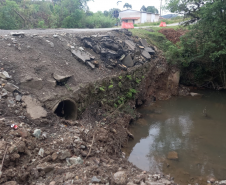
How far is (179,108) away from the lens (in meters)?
11.5

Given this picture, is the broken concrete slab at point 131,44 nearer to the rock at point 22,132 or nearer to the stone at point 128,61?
the stone at point 128,61

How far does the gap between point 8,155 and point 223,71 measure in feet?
43.0

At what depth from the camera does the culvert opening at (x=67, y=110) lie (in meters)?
7.35

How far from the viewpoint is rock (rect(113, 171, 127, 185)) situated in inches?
170

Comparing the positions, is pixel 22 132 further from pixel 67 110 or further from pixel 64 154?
pixel 67 110

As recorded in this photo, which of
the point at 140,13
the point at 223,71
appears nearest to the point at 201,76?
the point at 223,71

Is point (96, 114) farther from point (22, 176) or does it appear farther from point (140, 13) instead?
point (140, 13)

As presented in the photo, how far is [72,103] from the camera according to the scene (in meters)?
7.36

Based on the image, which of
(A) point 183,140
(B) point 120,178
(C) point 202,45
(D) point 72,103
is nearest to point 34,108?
(D) point 72,103

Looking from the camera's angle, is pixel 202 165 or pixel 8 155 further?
pixel 202 165

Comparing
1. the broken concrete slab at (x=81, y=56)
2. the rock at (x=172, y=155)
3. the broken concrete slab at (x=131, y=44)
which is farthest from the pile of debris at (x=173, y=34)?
the rock at (x=172, y=155)

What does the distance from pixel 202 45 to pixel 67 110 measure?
30.0 ft

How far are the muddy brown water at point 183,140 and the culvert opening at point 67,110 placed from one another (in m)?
2.41

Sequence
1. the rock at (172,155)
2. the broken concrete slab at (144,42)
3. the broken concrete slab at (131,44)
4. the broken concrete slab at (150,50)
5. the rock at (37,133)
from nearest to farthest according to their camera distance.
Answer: the rock at (37,133)
the rock at (172,155)
the broken concrete slab at (131,44)
the broken concrete slab at (150,50)
the broken concrete slab at (144,42)
